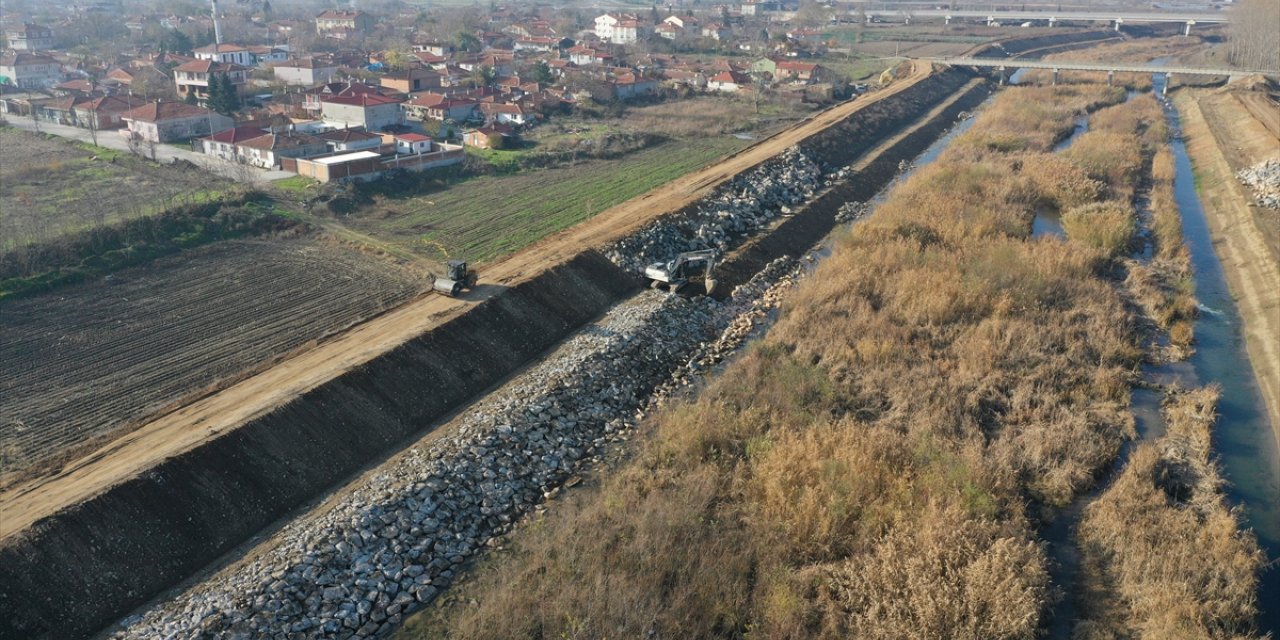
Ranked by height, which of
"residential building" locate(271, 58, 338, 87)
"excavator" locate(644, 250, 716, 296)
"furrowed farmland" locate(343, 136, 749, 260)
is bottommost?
"excavator" locate(644, 250, 716, 296)

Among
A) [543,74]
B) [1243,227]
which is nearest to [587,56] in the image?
[543,74]

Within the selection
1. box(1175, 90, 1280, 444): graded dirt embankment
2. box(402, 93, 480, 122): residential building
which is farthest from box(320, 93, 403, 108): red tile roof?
box(1175, 90, 1280, 444): graded dirt embankment

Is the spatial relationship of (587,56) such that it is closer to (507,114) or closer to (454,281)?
(507,114)

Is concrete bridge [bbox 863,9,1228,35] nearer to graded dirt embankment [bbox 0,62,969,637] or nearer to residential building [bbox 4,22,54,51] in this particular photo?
residential building [bbox 4,22,54,51]

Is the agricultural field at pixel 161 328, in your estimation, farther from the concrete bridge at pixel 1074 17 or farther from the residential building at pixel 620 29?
the concrete bridge at pixel 1074 17

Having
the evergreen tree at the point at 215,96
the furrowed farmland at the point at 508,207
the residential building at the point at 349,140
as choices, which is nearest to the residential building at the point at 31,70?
the evergreen tree at the point at 215,96
